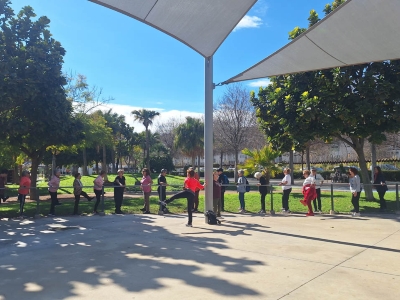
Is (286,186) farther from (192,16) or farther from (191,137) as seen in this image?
(191,137)

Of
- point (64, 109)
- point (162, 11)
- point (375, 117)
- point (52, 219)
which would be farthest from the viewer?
point (64, 109)

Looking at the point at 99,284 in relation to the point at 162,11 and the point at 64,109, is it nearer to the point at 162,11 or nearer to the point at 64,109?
the point at 162,11

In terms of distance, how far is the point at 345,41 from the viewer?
864 centimetres

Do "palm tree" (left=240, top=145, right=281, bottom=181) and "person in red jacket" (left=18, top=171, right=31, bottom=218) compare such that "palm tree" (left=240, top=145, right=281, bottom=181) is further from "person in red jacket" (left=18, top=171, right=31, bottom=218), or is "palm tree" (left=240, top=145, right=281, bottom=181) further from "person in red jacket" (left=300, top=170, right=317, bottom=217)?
"person in red jacket" (left=18, top=171, right=31, bottom=218)

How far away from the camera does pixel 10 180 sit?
4428 centimetres

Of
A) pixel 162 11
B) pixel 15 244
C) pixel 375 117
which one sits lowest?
pixel 15 244

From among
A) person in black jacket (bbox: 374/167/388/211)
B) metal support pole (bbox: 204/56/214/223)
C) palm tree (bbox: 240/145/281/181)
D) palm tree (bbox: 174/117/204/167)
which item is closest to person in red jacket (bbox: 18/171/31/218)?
metal support pole (bbox: 204/56/214/223)

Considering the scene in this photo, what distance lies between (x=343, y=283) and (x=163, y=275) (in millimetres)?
2571

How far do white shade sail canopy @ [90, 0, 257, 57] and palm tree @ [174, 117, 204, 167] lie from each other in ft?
125

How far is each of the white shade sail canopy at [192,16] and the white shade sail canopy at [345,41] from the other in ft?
4.33

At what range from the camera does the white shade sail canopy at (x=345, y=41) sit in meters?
7.70

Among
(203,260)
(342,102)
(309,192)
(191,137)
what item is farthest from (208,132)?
(191,137)

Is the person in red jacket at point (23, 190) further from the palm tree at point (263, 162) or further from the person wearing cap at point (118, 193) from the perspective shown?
the palm tree at point (263, 162)

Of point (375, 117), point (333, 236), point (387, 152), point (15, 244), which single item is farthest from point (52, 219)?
point (387, 152)
